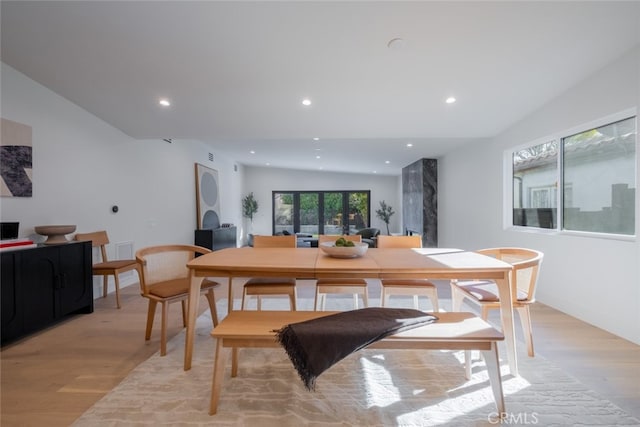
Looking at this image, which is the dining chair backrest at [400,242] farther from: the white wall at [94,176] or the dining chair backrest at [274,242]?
the white wall at [94,176]

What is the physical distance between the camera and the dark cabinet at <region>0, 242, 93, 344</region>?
217 cm

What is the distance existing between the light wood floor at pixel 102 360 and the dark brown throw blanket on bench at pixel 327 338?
132 cm

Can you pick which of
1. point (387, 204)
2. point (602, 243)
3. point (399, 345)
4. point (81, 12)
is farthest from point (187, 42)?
point (387, 204)

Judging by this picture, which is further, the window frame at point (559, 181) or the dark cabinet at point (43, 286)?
the window frame at point (559, 181)

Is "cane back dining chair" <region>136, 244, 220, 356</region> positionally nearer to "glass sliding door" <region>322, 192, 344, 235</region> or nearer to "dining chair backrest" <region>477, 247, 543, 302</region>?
"dining chair backrest" <region>477, 247, 543, 302</region>

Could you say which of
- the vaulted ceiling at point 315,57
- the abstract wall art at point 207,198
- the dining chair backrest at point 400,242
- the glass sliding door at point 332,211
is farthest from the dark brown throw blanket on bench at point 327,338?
the glass sliding door at point 332,211

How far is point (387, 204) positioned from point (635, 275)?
714 centimetres

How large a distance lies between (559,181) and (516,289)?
1927 millimetres

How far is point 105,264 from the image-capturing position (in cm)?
317

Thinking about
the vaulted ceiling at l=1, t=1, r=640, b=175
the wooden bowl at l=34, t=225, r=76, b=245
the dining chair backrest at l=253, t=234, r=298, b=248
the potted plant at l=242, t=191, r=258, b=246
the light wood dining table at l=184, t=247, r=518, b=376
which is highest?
the vaulted ceiling at l=1, t=1, r=640, b=175

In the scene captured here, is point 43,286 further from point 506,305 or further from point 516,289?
point 516,289

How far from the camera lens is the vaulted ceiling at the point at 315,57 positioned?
192cm

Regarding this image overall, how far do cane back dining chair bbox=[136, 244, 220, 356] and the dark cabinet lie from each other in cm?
103

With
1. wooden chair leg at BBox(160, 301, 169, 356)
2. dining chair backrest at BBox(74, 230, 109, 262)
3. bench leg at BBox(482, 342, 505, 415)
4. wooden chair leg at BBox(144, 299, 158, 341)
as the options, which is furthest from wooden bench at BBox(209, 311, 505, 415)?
dining chair backrest at BBox(74, 230, 109, 262)
